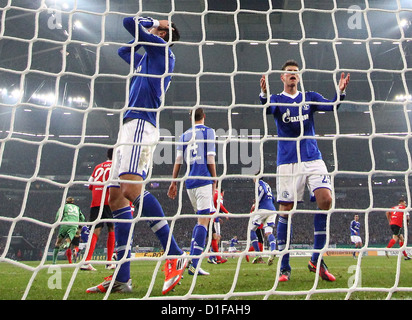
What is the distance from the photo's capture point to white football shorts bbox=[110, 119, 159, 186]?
2346 mm

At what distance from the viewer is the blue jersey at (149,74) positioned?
2482 millimetres

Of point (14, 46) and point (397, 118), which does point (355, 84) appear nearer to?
point (397, 118)

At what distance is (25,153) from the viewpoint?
23094 millimetres

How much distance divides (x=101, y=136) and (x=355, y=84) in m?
15.6

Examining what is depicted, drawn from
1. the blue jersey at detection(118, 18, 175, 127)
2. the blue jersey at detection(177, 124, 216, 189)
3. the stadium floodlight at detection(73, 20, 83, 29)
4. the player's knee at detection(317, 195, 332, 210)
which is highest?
the stadium floodlight at detection(73, 20, 83, 29)

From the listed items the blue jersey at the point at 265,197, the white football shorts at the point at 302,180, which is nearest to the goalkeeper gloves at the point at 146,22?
the white football shorts at the point at 302,180

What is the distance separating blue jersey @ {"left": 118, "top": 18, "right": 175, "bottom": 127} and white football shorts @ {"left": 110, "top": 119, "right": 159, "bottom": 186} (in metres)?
0.07

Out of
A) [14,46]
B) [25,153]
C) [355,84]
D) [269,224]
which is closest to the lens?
[269,224]

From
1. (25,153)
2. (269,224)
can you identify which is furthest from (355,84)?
(25,153)

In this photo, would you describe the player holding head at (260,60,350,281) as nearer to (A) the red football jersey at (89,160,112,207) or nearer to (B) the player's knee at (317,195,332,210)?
(B) the player's knee at (317,195,332,210)

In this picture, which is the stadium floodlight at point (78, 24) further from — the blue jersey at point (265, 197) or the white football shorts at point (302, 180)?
the white football shorts at point (302, 180)

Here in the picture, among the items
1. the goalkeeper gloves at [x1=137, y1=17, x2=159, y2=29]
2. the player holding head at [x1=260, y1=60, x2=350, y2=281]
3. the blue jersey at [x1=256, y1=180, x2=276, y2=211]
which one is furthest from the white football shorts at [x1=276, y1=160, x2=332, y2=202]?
the blue jersey at [x1=256, y1=180, x2=276, y2=211]
